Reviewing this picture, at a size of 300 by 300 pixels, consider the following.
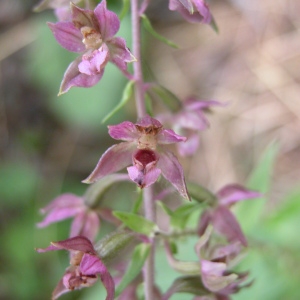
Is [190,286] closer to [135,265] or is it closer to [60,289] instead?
[135,265]

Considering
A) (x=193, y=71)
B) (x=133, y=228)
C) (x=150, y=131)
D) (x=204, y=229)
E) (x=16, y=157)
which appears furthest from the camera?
(x=193, y=71)

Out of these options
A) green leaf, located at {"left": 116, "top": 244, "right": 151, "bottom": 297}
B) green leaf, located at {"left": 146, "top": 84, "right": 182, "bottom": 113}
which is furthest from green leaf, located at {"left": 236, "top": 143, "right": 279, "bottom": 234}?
green leaf, located at {"left": 116, "top": 244, "right": 151, "bottom": 297}

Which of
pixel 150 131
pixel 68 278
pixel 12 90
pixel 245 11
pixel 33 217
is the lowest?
pixel 68 278

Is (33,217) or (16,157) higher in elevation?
(16,157)

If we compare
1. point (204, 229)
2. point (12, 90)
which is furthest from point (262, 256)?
point (12, 90)

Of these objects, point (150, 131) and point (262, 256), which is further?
point (262, 256)

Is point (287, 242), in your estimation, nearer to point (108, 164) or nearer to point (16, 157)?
point (108, 164)

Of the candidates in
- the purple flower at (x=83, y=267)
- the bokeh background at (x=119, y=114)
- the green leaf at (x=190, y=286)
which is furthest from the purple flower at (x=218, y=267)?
the bokeh background at (x=119, y=114)
